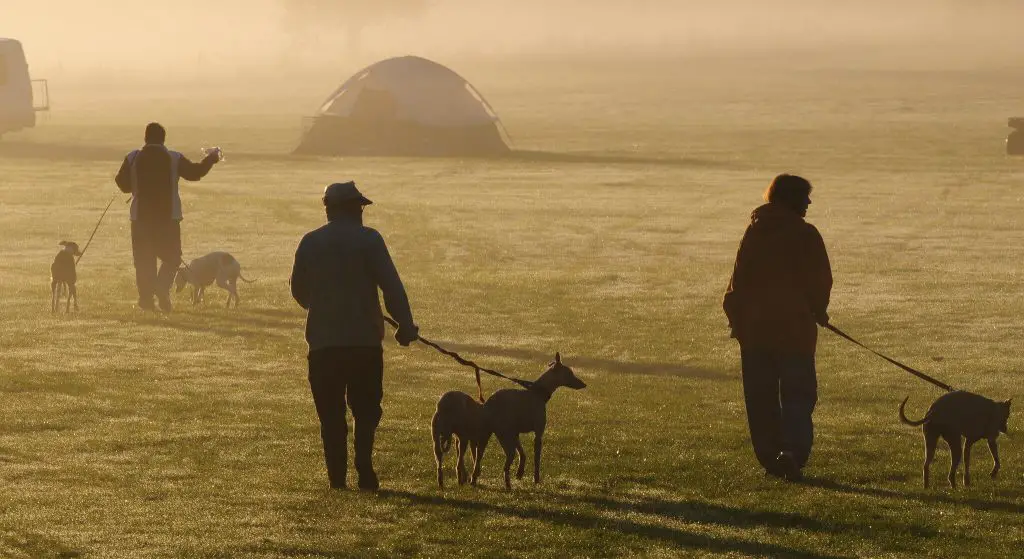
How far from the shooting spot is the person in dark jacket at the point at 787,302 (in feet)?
33.3

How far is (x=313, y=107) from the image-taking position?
90.8 meters

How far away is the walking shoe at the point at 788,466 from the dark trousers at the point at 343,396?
2.66 metres

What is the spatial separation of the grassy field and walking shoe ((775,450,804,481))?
0.33ft

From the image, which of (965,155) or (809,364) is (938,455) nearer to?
(809,364)

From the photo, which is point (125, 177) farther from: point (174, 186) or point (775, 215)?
point (775, 215)

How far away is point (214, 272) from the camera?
19.7 m

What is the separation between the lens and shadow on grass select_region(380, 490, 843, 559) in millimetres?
8656

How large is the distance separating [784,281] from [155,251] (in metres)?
10.4

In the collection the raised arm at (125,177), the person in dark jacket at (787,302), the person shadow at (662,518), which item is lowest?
the person shadow at (662,518)

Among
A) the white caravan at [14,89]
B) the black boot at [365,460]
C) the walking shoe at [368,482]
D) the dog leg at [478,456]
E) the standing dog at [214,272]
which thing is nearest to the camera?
the dog leg at [478,456]

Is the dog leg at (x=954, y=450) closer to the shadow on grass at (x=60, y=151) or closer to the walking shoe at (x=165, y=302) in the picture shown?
the walking shoe at (x=165, y=302)

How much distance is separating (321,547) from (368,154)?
132 ft

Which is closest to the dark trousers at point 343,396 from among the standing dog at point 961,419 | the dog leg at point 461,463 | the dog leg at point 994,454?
the dog leg at point 461,463

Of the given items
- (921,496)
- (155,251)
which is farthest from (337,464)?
(155,251)
